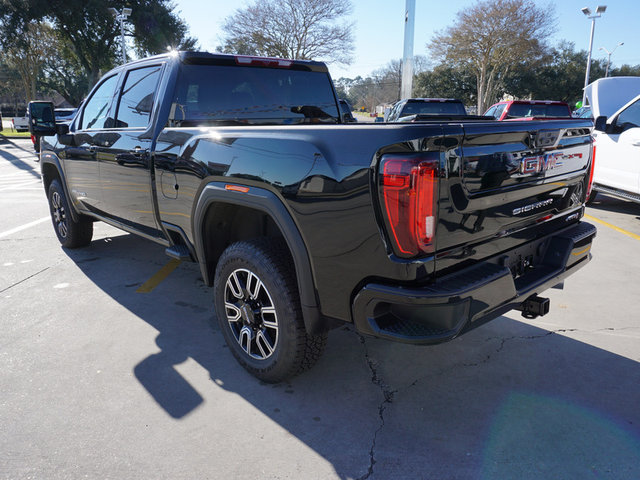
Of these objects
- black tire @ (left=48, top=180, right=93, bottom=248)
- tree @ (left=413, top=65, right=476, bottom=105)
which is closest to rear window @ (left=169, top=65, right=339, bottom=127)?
black tire @ (left=48, top=180, right=93, bottom=248)

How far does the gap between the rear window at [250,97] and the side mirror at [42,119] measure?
2220 millimetres

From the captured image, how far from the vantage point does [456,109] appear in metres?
11.4

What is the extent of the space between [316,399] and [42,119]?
13.9 feet

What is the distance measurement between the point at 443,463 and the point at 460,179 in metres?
1.34

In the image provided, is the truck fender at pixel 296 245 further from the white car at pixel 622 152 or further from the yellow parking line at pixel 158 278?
the white car at pixel 622 152

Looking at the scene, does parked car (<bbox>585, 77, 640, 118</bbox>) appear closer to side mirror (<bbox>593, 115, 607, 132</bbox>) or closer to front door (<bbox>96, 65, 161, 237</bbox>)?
side mirror (<bbox>593, 115, 607, 132</bbox>)

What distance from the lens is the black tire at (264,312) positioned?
104 inches

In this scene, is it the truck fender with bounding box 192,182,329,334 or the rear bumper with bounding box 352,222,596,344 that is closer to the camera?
the rear bumper with bounding box 352,222,596,344

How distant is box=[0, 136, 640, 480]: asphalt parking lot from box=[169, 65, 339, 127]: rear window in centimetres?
166

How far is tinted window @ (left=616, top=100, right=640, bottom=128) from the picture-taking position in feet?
23.6

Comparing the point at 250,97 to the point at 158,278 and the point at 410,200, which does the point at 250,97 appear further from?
the point at 410,200

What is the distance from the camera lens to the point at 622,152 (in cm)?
731

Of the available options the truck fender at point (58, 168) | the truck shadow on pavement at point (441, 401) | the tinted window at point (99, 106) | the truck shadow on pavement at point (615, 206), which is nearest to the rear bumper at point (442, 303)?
the truck shadow on pavement at point (441, 401)

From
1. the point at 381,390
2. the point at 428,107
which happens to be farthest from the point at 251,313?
the point at 428,107
